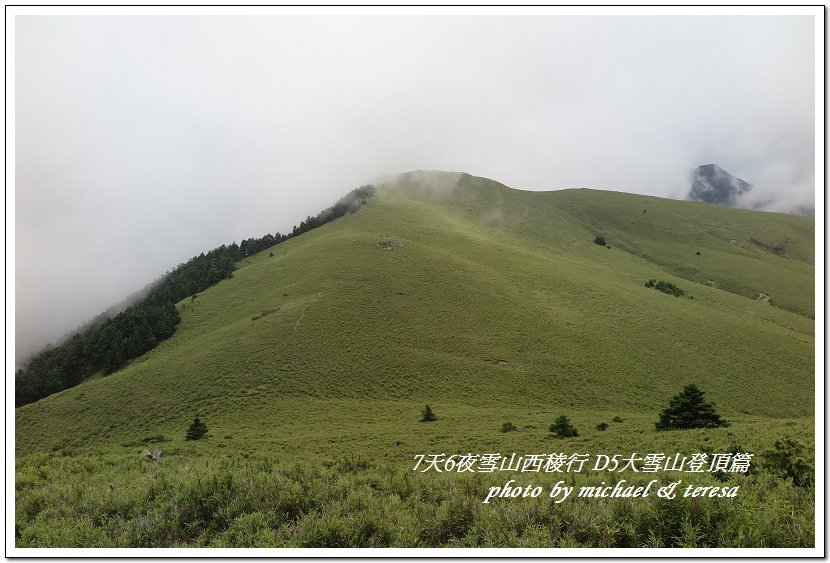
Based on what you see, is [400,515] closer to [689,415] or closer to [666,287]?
[689,415]

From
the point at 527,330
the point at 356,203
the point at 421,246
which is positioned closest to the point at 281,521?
the point at 527,330

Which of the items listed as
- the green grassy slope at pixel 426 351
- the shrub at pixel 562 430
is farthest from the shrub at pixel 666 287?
the shrub at pixel 562 430

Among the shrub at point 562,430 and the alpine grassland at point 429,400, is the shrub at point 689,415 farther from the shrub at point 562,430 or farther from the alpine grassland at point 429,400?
the shrub at point 562,430

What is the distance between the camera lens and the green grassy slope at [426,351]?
111 feet

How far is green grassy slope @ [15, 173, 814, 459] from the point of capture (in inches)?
1328

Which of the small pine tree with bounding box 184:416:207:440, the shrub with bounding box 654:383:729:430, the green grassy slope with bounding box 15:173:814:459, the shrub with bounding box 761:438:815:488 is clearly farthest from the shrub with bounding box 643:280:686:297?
the small pine tree with bounding box 184:416:207:440

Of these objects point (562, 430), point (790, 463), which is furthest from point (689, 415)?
point (790, 463)

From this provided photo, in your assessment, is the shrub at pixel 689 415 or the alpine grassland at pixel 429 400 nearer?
the alpine grassland at pixel 429 400

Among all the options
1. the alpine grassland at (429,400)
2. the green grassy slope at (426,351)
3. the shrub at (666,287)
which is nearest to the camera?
the alpine grassland at (429,400)

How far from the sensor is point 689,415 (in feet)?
76.3

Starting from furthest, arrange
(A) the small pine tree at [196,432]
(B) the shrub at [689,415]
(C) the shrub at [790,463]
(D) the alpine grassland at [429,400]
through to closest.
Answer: (A) the small pine tree at [196,432]
(B) the shrub at [689,415]
(C) the shrub at [790,463]
(D) the alpine grassland at [429,400]

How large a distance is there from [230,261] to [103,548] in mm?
94837

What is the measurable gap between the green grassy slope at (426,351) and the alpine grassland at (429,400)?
14.6 inches

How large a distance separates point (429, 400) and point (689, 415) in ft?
71.7
